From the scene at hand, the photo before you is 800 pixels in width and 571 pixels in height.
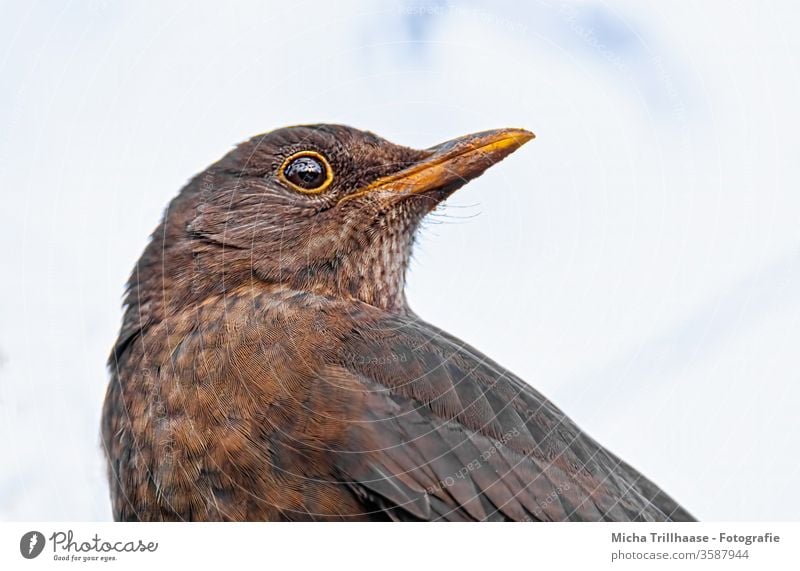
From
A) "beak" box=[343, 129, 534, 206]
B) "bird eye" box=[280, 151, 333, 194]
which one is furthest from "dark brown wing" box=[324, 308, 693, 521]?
"bird eye" box=[280, 151, 333, 194]

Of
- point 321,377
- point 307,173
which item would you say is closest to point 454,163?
point 307,173

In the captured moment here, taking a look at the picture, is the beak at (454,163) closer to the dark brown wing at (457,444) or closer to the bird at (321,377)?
the bird at (321,377)

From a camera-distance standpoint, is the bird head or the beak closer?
the beak

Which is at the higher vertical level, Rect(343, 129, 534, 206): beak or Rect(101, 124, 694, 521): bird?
Rect(343, 129, 534, 206): beak

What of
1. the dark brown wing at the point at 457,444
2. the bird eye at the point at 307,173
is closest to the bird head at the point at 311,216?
the bird eye at the point at 307,173

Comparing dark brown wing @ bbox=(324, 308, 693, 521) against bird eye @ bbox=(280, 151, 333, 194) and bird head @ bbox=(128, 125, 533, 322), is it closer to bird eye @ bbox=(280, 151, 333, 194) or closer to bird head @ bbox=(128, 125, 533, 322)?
bird head @ bbox=(128, 125, 533, 322)

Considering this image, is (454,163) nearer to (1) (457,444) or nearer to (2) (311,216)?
(2) (311,216)

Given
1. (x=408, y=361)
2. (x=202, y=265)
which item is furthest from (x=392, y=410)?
(x=202, y=265)
